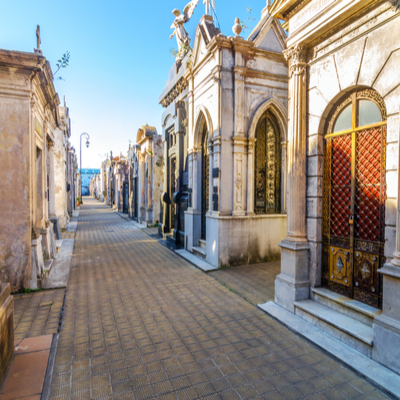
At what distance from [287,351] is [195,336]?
120 cm

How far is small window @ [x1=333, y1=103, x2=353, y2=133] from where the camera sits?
12.8 ft

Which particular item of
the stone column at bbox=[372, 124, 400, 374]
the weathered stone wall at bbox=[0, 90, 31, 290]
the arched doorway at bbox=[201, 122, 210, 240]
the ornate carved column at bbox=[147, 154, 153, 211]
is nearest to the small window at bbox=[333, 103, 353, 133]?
the stone column at bbox=[372, 124, 400, 374]

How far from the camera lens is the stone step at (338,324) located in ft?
10.4

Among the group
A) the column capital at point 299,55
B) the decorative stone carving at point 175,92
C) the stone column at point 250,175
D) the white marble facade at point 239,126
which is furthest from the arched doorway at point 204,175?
the column capital at point 299,55

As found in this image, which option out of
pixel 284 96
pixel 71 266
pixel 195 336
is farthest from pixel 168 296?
pixel 284 96

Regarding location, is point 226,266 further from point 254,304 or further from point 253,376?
point 253,376

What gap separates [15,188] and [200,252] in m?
4.79

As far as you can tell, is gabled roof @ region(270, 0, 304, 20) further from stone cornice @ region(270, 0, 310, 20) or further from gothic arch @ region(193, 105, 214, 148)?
gothic arch @ region(193, 105, 214, 148)

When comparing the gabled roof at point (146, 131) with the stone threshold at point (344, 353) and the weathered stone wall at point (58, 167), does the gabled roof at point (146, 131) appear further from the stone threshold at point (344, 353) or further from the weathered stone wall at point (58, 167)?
the stone threshold at point (344, 353)

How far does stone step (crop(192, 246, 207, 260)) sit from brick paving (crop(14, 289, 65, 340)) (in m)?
3.65

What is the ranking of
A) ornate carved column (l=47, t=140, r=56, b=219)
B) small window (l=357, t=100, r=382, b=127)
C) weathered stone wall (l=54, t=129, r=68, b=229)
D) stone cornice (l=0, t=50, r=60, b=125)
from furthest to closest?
weathered stone wall (l=54, t=129, r=68, b=229), ornate carved column (l=47, t=140, r=56, b=219), stone cornice (l=0, t=50, r=60, b=125), small window (l=357, t=100, r=382, b=127)

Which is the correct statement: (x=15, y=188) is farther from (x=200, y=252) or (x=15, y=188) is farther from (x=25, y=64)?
(x=200, y=252)

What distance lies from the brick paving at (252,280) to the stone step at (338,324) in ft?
3.11

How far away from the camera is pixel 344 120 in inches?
157
